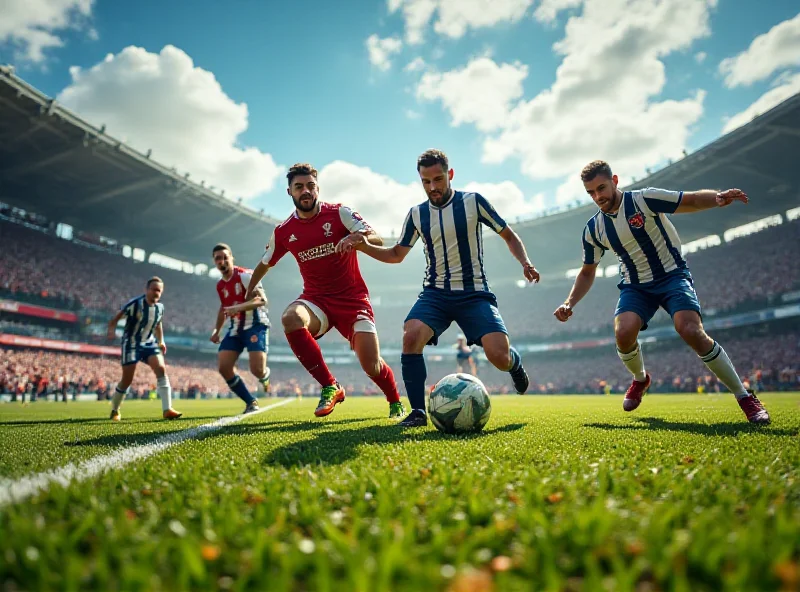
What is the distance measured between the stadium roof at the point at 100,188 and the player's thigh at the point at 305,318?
2224 cm

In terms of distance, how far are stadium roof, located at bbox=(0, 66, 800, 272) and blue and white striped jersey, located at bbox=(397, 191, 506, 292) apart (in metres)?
23.2

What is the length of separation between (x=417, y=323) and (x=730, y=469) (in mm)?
2831

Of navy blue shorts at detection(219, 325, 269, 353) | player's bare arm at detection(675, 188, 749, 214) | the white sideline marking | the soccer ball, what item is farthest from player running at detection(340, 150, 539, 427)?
navy blue shorts at detection(219, 325, 269, 353)

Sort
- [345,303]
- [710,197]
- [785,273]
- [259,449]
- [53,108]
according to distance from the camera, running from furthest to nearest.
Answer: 1. [785,273]
2. [53,108]
3. [345,303]
4. [710,197]
5. [259,449]

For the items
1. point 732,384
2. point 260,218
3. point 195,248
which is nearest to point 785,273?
point 732,384

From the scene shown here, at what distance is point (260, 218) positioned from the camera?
35.8m

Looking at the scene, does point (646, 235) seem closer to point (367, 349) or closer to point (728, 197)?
point (728, 197)

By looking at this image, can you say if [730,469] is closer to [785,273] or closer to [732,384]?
[732,384]

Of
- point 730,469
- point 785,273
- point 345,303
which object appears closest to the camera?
point 730,469

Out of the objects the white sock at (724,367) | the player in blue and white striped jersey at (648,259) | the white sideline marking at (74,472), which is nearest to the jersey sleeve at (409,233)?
the player in blue and white striped jersey at (648,259)

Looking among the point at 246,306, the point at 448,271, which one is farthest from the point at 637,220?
the point at 246,306

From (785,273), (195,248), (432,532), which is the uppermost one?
(195,248)

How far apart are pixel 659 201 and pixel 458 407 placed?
287 cm

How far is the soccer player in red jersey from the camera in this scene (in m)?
4.86
